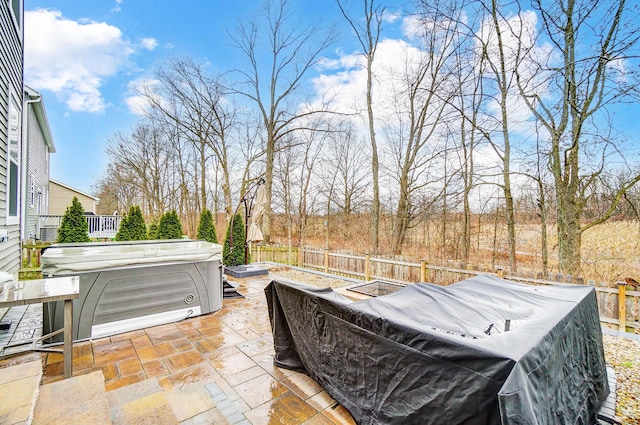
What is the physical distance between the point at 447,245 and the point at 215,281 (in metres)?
7.90

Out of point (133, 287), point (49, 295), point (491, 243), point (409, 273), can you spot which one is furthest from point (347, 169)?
point (49, 295)

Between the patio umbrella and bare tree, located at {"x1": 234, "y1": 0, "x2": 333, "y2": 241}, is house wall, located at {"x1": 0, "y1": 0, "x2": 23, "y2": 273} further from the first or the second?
bare tree, located at {"x1": 234, "y1": 0, "x2": 333, "y2": 241}

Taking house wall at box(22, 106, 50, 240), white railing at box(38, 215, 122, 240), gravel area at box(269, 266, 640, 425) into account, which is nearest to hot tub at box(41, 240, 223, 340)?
gravel area at box(269, 266, 640, 425)

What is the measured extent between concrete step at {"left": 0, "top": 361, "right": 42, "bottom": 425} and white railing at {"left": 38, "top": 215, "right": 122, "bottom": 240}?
476 inches

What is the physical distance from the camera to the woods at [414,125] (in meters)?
5.72

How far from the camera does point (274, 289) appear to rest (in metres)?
2.74

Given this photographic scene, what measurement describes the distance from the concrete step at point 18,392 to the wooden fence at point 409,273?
554 centimetres

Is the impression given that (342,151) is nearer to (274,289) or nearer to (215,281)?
(215,281)

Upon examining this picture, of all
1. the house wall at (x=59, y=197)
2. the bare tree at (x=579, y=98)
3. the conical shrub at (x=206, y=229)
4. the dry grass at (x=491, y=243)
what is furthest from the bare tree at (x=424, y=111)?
the house wall at (x=59, y=197)

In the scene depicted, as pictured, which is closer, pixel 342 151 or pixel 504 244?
pixel 504 244

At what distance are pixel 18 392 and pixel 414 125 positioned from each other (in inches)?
399

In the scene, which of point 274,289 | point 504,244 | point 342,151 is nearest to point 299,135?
point 342,151

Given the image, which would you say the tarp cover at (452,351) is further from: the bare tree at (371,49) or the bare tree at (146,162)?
the bare tree at (146,162)

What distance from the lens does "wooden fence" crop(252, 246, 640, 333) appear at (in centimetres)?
387
